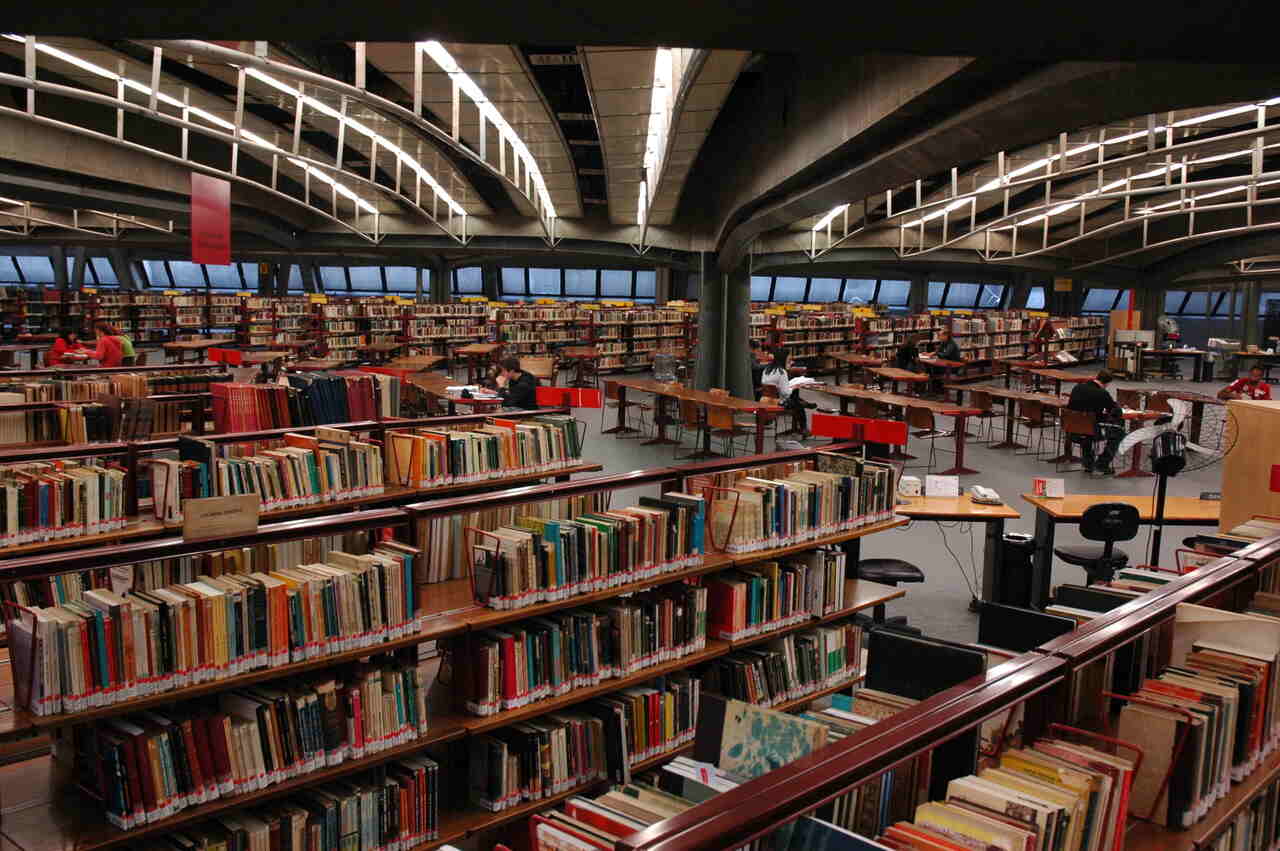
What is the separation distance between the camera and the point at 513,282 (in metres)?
36.2

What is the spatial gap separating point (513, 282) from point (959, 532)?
95.4 feet

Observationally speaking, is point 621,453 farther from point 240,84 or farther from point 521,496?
point 521,496

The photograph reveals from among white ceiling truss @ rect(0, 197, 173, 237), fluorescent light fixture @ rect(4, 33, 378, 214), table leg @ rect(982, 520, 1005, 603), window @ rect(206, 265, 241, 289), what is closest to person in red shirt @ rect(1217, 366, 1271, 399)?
table leg @ rect(982, 520, 1005, 603)

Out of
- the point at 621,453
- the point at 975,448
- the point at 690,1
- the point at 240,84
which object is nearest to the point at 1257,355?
the point at 975,448

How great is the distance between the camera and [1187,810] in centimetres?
247

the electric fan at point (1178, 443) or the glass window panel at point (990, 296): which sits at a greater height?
the glass window panel at point (990, 296)

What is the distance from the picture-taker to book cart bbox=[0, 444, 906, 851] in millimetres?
2889

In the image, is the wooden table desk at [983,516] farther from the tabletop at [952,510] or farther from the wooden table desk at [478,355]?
the wooden table desk at [478,355]

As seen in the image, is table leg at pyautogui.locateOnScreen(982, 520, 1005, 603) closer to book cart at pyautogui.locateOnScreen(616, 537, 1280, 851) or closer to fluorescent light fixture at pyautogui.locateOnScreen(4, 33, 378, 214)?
book cart at pyautogui.locateOnScreen(616, 537, 1280, 851)

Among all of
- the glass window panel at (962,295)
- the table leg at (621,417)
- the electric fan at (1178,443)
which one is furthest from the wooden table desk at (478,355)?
the glass window panel at (962,295)

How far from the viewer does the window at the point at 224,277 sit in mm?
36781

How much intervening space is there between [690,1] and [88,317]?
23439 millimetres

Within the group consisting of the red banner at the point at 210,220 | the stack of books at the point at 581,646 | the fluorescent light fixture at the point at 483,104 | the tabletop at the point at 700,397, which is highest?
the fluorescent light fixture at the point at 483,104

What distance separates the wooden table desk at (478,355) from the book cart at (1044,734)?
16.9m
